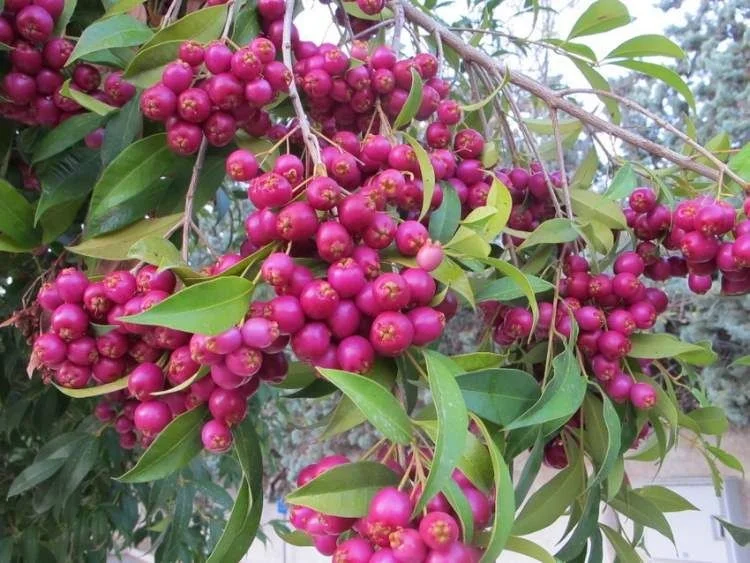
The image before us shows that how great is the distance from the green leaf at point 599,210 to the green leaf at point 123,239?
399 millimetres

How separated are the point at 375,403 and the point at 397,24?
44 cm

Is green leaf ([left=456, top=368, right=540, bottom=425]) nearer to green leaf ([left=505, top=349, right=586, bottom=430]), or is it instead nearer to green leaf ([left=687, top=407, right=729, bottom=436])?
green leaf ([left=505, top=349, right=586, bottom=430])

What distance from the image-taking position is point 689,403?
10.0ft

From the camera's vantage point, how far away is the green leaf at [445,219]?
21.2 inches

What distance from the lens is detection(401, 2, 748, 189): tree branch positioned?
2.14ft

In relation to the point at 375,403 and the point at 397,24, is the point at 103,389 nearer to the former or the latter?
the point at 375,403

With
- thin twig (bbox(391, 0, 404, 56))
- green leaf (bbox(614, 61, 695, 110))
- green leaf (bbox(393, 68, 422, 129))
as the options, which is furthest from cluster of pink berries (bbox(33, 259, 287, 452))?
green leaf (bbox(614, 61, 695, 110))

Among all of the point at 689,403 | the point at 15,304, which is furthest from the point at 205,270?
the point at 689,403

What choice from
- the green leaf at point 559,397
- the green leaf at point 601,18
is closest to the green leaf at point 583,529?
the green leaf at point 559,397

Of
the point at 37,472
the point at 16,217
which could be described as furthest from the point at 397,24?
the point at 37,472

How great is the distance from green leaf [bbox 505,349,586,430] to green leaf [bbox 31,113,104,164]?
17.3 inches

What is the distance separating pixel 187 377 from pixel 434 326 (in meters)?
0.16

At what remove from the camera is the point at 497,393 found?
0.48m

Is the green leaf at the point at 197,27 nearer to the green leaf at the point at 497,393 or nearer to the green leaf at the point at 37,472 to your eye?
the green leaf at the point at 497,393
